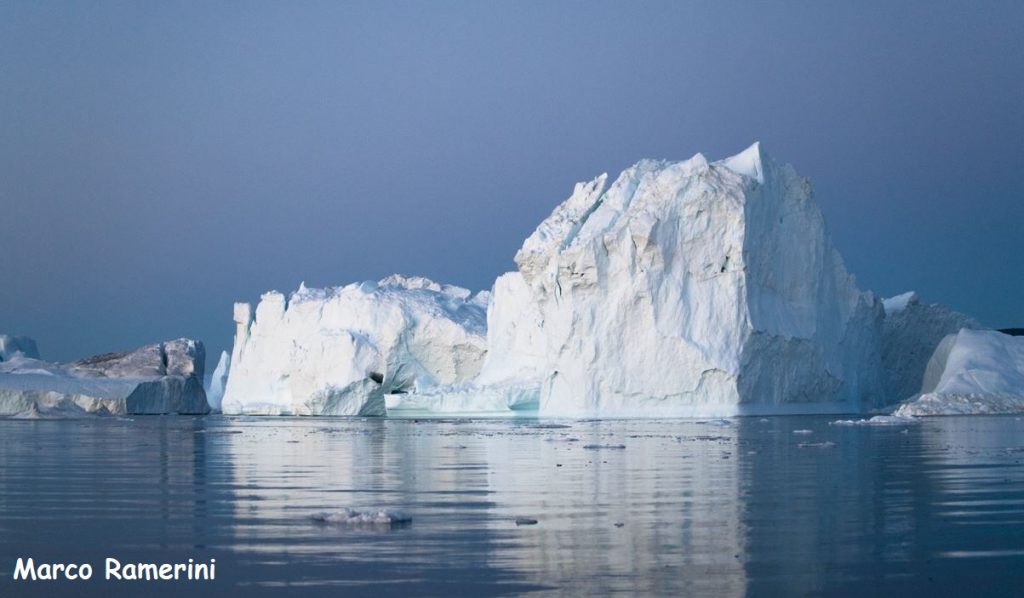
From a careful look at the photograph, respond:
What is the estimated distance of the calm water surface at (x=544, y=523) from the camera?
4.18 meters

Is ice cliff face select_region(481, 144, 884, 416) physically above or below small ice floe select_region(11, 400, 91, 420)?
above

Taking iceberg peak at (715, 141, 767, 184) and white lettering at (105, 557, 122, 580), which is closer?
white lettering at (105, 557, 122, 580)

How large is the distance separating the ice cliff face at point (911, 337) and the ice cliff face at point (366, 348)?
12.5m

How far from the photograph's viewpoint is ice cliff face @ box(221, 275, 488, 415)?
38.9 metres

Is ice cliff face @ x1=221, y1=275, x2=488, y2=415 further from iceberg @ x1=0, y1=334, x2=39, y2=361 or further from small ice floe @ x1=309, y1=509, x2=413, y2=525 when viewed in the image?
small ice floe @ x1=309, y1=509, x2=413, y2=525

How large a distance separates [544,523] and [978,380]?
22.4m

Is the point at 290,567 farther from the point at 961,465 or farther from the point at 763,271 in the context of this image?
the point at 763,271

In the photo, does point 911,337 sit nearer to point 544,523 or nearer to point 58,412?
point 58,412

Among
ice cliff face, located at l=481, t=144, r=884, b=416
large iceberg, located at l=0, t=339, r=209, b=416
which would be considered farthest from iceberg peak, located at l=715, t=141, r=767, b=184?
large iceberg, located at l=0, t=339, r=209, b=416

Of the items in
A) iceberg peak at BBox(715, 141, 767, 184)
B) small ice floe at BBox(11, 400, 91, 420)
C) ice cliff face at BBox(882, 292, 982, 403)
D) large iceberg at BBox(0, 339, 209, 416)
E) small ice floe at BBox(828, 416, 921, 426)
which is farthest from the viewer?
large iceberg at BBox(0, 339, 209, 416)

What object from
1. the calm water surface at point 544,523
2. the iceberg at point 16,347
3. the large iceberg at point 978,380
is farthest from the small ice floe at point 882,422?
the iceberg at point 16,347

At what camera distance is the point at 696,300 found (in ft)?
93.5

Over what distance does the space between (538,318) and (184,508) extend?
88.9 ft

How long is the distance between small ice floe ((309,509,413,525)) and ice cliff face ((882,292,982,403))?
32932 millimetres
